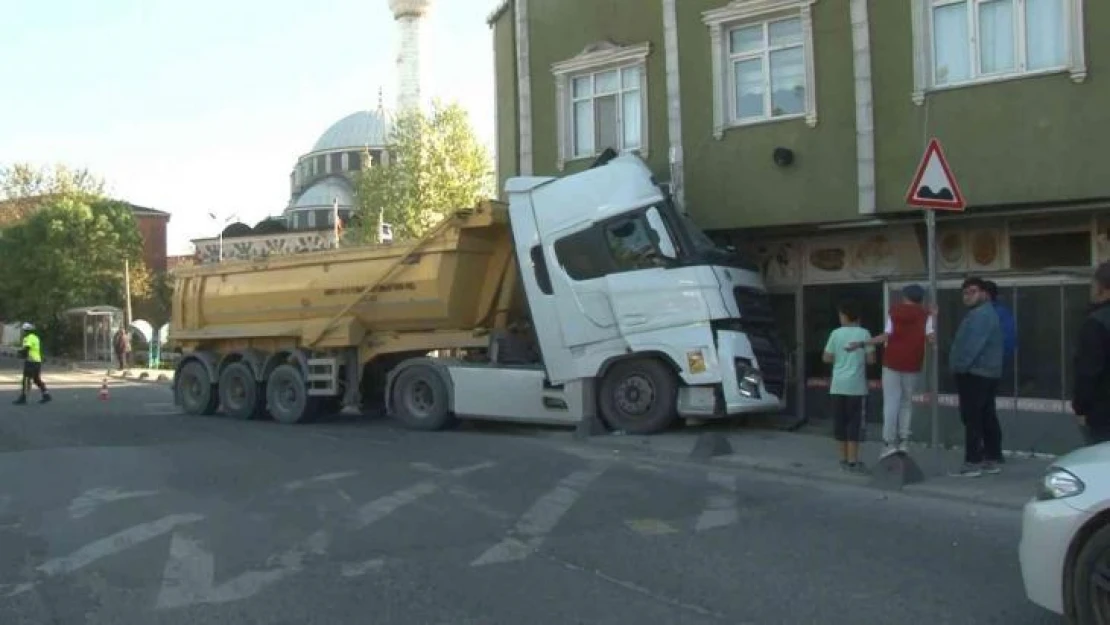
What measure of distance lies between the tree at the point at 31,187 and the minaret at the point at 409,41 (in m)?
30.6

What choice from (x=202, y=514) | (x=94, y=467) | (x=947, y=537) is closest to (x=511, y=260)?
(x=94, y=467)

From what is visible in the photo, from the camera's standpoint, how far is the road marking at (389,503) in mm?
8047

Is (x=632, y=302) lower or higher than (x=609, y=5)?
lower

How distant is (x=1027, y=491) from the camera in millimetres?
8789

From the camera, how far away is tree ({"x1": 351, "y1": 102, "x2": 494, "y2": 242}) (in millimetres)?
38656

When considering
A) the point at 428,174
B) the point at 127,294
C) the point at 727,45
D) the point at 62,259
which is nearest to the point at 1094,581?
the point at 727,45

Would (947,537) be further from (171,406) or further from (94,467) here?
(171,406)

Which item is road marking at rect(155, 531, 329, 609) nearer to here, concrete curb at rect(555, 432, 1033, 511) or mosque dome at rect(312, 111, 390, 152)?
concrete curb at rect(555, 432, 1033, 511)

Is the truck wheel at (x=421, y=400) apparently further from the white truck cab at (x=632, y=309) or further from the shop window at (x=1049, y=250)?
the shop window at (x=1049, y=250)

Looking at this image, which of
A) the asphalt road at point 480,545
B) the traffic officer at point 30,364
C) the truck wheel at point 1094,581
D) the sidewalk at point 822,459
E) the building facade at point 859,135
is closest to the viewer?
the truck wheel at point 1094,581

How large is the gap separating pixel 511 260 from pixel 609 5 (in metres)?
4.17

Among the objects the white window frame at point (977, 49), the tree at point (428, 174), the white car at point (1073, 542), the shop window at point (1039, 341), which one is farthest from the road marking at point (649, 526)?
the tree at point (428, 174)

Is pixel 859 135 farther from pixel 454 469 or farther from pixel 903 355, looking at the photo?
pixel 454 469

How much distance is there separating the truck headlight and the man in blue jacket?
2.85 meters
